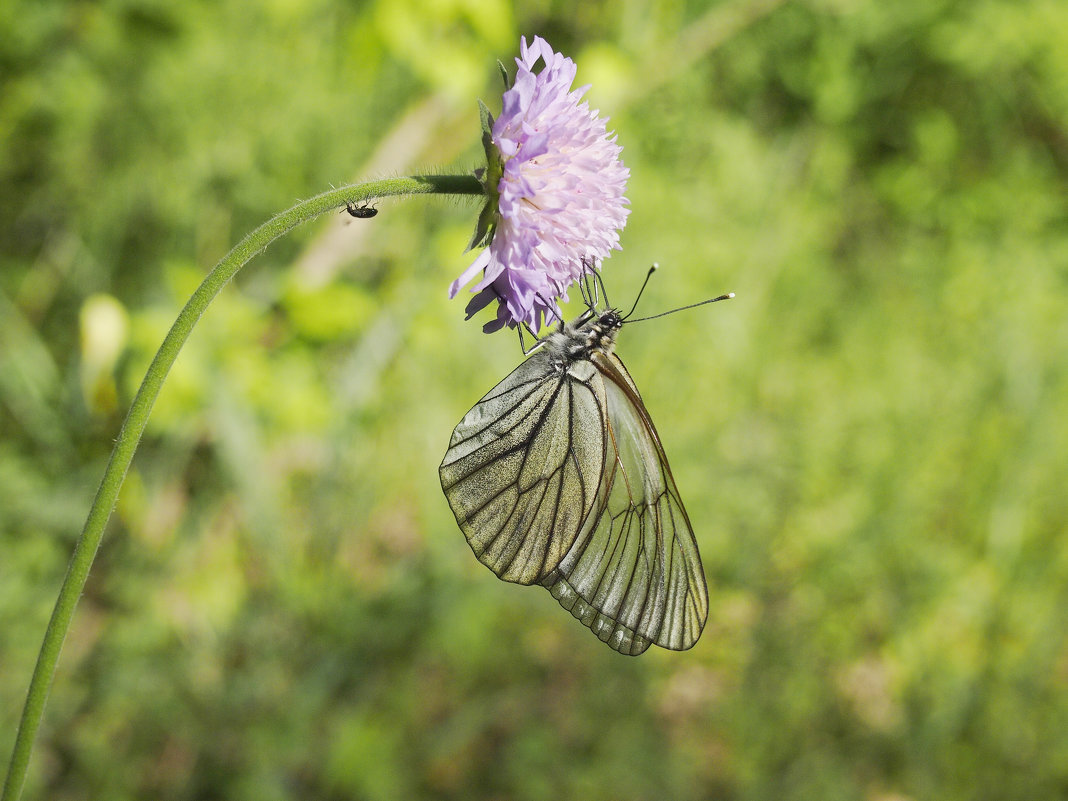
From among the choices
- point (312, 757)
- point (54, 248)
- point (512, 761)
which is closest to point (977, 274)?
point (512, 761)

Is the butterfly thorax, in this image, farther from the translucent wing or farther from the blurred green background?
the blurred green background

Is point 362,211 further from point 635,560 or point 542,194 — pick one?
point 635,560

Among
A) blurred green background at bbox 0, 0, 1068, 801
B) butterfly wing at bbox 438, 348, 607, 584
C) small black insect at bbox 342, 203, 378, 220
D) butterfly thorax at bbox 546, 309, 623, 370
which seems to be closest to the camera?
small black insect at bbox 342, 203, 378, 220

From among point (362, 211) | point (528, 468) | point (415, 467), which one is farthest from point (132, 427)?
point (415, 467)

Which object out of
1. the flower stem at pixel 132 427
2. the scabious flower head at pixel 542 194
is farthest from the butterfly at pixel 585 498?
the flower stem at pixel 132 427

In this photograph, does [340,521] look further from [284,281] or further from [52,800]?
[52,800]

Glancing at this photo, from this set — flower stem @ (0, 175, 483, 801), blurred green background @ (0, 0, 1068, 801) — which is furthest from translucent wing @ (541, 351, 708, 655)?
blurred green background @ (0, 0, 1068, 801)
